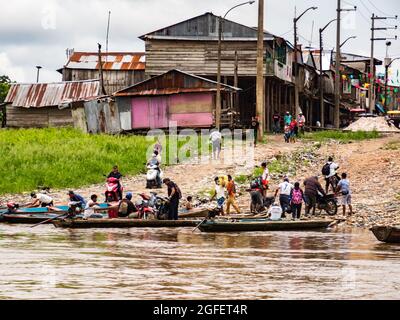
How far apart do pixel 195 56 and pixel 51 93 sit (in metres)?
8.74

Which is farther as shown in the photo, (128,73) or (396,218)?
(128,73)

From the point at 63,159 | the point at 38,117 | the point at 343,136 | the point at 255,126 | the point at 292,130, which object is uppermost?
the point at 38,117

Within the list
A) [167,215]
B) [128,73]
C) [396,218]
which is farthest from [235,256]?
[128,73]

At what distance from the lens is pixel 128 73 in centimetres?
6053

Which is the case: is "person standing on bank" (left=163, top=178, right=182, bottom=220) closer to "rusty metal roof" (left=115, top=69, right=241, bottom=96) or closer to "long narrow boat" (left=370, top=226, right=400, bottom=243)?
"long narrow boat" (left=370, top=226, right=400, bottom=243)

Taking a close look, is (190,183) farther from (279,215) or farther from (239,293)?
(239,293)

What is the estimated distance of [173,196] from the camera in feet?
81.0

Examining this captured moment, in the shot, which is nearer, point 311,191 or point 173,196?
point 173,196

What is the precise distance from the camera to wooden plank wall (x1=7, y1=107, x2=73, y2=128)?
5575 cm

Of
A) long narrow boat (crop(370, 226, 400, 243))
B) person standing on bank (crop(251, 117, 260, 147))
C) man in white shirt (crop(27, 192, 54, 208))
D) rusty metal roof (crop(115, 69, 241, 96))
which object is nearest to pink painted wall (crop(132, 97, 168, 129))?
rusty metal roof (crop(115, 69, 241, 96))

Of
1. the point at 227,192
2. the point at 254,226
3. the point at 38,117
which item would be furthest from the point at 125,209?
the point at 38,117

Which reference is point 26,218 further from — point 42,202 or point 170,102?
point 170,102

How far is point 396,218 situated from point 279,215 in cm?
365

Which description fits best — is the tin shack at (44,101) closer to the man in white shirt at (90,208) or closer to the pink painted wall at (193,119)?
the pink painted wall at (193,119)
